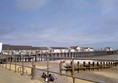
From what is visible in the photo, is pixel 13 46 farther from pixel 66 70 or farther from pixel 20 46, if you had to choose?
pixel 66 70

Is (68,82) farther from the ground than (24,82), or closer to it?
closer to it

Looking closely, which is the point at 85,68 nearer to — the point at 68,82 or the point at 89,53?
the point at 68,82

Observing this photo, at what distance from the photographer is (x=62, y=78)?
19500mm

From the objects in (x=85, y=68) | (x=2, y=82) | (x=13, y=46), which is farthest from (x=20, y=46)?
(x=2, y=82)

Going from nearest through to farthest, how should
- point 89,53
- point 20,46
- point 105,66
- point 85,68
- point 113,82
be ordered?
point 113,82 → point 85,68 → point 105,66 → point 20,46 → point 89,53

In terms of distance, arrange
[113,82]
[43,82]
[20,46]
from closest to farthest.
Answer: [43,82] → [113,82] → [20,46]

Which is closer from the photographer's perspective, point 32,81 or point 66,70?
point 32,81

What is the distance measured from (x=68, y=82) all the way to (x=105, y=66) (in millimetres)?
29942

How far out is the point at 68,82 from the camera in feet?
61.7

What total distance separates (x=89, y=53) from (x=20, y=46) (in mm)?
29882

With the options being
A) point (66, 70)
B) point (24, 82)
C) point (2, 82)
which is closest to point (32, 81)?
point (24, 82)

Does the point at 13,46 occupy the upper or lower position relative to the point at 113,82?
upper

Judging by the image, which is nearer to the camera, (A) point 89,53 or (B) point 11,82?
(B) point 11,82

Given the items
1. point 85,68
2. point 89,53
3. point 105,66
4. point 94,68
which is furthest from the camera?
point 89,53
